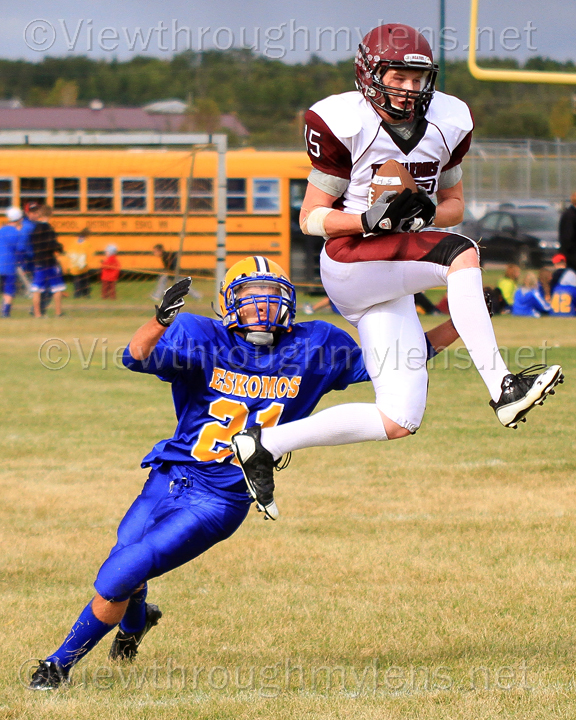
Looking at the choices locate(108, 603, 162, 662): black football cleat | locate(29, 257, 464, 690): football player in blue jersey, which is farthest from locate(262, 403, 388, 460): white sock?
locate(108, 603, 162, 662): black football cleat

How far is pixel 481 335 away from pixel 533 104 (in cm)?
4558

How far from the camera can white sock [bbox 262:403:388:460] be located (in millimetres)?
3537

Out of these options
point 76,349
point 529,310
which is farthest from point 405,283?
point 529,310

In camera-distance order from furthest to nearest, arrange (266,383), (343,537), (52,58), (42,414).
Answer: (52,58) → (42,414) → (343,537) → (266,383)

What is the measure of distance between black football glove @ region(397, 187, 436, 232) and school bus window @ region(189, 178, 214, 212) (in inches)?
595

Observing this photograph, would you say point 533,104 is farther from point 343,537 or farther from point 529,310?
point 343,537

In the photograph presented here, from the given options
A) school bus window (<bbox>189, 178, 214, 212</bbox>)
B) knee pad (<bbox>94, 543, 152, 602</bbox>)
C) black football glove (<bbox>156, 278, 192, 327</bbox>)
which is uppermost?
black football glove (<bbox>156, 278, 192, 327</bbox>)

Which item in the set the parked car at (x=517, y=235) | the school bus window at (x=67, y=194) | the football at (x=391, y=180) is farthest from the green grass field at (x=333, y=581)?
the parked car at (x=517, y=235)

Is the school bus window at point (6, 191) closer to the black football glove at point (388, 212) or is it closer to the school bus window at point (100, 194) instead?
the school bus window at point (100, 194)

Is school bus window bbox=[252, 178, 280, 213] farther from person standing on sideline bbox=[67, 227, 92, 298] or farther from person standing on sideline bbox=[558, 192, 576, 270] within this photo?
person standing on sideline bbox=[558, 192, 576, 270]

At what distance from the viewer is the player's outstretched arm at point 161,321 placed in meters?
3.35

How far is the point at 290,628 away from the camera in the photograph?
4.26 m

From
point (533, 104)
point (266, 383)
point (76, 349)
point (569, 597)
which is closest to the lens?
point (266, 383)

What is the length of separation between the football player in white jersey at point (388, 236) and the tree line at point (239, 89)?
35.9 metres
